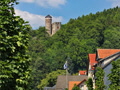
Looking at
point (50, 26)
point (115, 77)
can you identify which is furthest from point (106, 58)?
point (50, 26)

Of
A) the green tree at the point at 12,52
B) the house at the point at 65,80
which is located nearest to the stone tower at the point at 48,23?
the house at the point at 65,80

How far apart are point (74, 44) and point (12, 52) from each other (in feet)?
455

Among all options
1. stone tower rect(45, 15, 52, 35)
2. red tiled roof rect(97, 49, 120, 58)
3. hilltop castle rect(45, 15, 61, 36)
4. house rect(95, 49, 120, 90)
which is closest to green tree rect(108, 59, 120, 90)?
house rect(95, 49, 120, 90)

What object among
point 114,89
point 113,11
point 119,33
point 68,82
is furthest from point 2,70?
point 113,11

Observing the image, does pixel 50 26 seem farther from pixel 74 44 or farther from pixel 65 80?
pixel 65 80

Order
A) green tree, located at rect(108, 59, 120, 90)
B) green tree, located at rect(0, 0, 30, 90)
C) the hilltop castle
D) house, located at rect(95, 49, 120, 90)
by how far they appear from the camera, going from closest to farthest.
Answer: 1. green tree, located at rect(0, 0, 30, 90)
2. green tree, located at rect(108, 59, 120, 90)
3. house, located at rect(95, 49, 120, 90)
4. the hilltop castle

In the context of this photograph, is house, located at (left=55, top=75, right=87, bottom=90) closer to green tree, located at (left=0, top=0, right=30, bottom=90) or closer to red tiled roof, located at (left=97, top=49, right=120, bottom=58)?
red tiled roof, located at (left=97, top=49, right=120, bottom=58)

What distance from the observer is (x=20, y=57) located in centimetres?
1369

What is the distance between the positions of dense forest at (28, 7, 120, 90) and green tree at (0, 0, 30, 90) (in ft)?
350

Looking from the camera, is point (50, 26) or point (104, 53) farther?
point (50, 26)

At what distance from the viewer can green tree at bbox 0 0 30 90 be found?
13.0 m

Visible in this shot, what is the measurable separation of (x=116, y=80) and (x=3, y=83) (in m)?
19.9

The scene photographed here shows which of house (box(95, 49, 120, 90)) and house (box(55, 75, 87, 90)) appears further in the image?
house (box(55, 75, 87, 90))

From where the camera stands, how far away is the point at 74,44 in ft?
499
